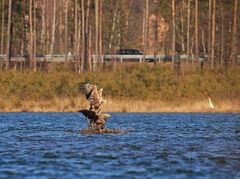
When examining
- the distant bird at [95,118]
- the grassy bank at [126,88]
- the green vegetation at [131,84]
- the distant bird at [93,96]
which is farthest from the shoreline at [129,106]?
the distant bird at [93,96]

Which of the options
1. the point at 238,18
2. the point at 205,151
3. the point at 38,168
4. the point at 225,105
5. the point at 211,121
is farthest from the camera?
the point at 238,18

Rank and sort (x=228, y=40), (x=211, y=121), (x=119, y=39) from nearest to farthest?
(x=211, y=121), (x=228, y=40), (x=119, y=39)

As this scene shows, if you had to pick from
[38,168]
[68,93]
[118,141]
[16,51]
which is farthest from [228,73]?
[16,51]

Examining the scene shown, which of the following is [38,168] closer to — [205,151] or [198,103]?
[205,151]

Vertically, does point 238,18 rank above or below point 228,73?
above

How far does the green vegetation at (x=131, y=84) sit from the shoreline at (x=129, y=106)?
1.39 meters

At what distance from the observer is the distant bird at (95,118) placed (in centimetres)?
3681

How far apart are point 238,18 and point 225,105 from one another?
112ft

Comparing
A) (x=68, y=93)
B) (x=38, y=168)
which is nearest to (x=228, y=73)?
(x=68, y=93)

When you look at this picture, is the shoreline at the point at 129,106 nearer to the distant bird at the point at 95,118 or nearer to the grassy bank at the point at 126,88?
the grassy bank at the point at 126,88

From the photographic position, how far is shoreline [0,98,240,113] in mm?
59594

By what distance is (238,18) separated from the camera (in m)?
92.5

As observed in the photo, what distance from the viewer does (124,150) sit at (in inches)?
1201

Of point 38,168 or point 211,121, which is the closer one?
point 38,168
